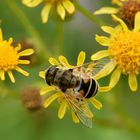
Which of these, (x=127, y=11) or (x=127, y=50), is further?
(x=127, y=11)

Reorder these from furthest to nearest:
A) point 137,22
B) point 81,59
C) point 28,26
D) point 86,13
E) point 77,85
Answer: point 28,26 < point 86,13 < point 137,22 < point 81,59 < point 77,85

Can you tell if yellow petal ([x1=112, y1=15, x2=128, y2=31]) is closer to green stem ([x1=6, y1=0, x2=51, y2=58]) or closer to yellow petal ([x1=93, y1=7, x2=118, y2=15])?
yellow petal ([x1=93, y1=7, x2=118, y2=15])

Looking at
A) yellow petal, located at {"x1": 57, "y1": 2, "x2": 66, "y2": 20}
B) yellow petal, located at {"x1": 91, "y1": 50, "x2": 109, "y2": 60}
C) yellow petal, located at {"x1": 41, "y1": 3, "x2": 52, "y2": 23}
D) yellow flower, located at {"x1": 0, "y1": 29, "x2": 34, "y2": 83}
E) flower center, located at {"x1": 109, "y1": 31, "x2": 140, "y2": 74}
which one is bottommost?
flower center, located at {"x1": 109, "y1": 31, "x2": 140, "y2": 74}

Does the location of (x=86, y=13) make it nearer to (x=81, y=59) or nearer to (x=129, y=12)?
(x=129, y=12)

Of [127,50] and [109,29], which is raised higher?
[109,29]

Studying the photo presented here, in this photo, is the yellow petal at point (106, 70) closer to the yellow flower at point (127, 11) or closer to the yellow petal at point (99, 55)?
the yellow petal at point (99, 55)

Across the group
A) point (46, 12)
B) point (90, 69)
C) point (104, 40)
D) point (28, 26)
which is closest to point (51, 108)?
point (28, 26)

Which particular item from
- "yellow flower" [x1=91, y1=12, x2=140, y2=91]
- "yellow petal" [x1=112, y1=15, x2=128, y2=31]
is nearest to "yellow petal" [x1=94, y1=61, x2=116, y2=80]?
"yellow flower" [x1=91, y1=12, x2=140, y2=91]
